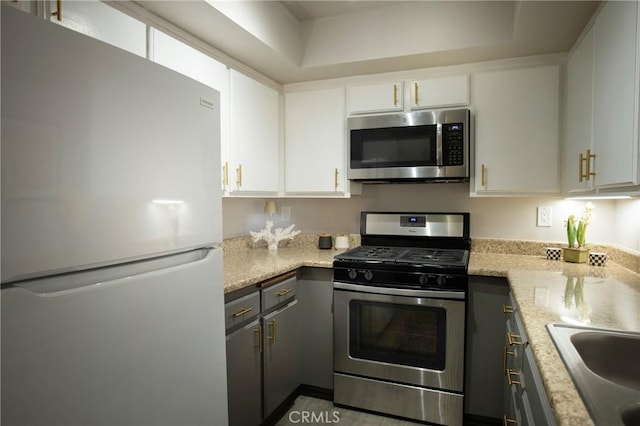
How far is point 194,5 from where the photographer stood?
1616mm

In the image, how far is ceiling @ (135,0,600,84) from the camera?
5.76ft

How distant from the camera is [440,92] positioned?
238 centimetres

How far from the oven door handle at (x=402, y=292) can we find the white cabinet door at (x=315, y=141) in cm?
71

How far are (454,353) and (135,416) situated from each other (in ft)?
5.37

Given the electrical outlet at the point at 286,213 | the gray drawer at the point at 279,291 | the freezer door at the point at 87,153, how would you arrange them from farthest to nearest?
the electrical outlet at the point at 286,213, the gray drawer at the point at 279,291, the freezer door at the point at 87,153

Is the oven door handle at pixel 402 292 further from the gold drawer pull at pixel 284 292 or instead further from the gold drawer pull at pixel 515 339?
the gold drawer pull at pixel 515 339

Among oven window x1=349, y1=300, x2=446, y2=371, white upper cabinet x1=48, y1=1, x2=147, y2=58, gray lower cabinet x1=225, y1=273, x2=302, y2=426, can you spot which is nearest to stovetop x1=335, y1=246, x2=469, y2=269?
oven window x1=349, y1=300, x2=446, y2=371

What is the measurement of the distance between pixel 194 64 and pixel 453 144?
1538 mm

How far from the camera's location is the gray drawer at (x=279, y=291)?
196 centimetres

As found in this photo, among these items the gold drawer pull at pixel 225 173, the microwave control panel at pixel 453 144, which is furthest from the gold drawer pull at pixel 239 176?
the microwave control panel at pixel 453 144

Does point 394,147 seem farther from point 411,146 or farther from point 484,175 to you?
point 484,175

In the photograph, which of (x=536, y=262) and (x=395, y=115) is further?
(x=395, y=115)

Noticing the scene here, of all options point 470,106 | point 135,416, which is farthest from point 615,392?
point 470,106

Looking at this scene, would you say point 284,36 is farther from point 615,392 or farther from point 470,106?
point 615,392
